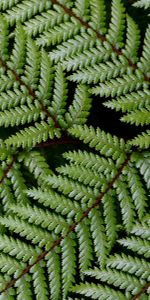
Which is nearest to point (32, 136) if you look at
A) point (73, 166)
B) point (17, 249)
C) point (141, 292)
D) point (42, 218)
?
point (73, 166)

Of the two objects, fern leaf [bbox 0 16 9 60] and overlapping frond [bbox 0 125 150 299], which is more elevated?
fern leaf [bbox 0 16 9 60]

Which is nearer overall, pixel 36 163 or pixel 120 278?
pixel 120 278

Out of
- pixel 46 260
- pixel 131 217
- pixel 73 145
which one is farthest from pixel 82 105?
pixel 46 260

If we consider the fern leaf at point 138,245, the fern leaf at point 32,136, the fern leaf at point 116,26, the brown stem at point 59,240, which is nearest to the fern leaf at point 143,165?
the brown stem at point 59,240

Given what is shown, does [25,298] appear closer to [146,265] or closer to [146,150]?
[146,265]

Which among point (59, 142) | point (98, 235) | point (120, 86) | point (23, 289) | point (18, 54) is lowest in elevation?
point (23, 289)

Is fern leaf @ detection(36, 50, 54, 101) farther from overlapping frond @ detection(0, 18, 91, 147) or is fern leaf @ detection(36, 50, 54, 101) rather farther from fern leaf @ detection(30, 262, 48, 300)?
fern leaf @ detection(30, 262, 48, 300)

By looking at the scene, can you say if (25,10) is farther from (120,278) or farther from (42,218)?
(120,278)

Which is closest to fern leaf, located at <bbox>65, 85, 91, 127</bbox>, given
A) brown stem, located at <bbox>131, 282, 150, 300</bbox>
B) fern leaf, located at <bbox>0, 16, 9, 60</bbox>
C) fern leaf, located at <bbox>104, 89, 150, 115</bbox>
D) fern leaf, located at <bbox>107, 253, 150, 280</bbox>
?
fern leaf, located at <bbox>104, 89, 150, 115</bbox>
